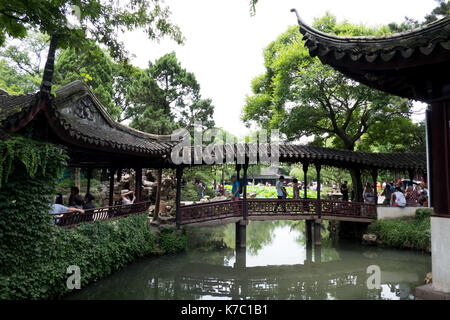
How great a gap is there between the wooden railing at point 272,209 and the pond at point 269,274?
1.16 metres

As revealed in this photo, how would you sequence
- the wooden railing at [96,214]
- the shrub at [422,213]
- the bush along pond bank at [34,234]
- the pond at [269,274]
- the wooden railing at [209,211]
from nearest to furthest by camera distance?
the bush along pond bank at [34,234] < the wooden railing at [96,214] < the pond at [269,274] < the wooden railing at [209,211] < the shrub at [422,213]

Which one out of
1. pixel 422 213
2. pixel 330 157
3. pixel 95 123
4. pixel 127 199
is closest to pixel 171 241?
pixel 127 199

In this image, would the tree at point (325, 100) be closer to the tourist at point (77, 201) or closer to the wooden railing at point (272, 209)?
the wooden railing at point (272, 209)

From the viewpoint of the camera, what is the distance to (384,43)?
3.17 metres

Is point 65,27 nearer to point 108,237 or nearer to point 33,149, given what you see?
point 33,149

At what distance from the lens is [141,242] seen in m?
8.30

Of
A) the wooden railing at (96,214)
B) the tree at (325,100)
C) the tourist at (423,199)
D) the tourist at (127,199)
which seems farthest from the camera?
the tree at (325,100)

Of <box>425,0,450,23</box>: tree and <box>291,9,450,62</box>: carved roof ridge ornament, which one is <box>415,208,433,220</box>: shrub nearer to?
<box>425,0,450,23</box>: tree

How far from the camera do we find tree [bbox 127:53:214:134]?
1955 cm

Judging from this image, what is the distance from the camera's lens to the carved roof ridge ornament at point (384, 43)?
2.76m

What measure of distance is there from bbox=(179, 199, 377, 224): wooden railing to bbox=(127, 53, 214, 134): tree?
1044 centimetres

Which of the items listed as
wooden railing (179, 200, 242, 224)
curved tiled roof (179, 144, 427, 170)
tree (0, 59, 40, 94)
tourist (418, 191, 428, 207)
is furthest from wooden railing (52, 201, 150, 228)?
tree (0, 59, 40, 94)

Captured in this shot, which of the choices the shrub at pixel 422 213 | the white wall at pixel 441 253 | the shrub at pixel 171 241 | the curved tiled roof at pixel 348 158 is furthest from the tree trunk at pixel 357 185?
the white wall at pixel 441 253

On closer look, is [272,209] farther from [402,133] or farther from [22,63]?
[22,63]
